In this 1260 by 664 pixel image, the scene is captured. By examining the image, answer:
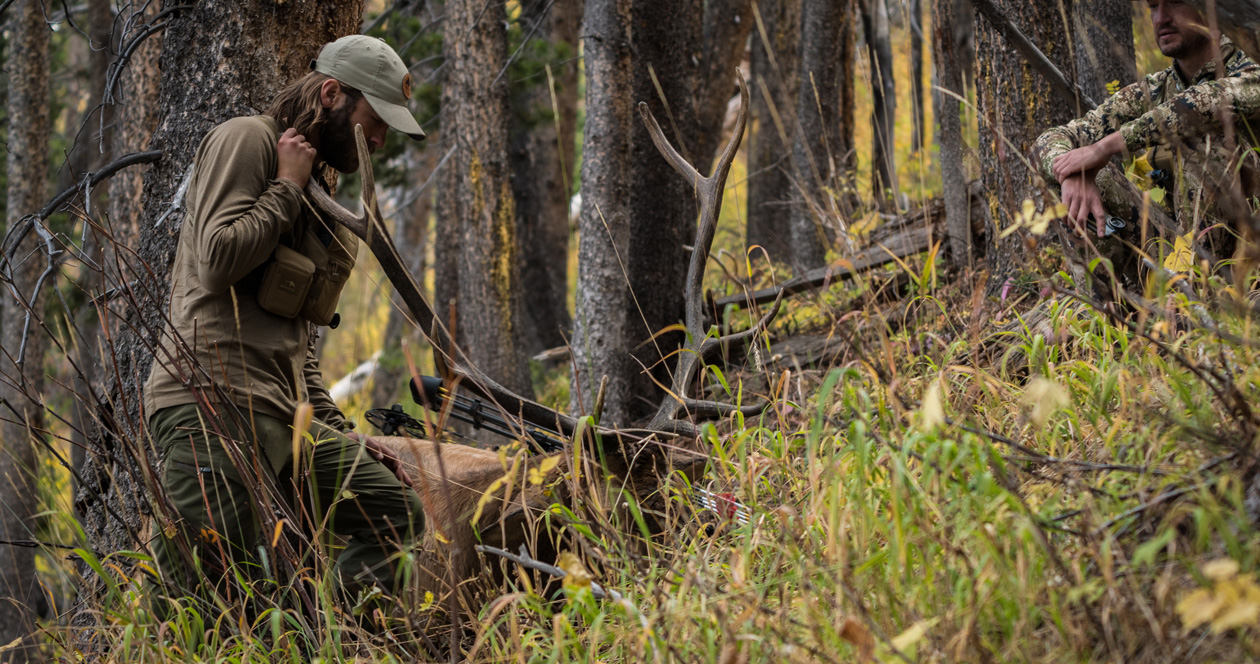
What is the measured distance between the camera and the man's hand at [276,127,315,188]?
9.96 ft

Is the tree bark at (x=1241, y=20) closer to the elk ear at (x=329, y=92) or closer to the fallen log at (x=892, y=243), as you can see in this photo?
the elk ear at (x=329, y=92)

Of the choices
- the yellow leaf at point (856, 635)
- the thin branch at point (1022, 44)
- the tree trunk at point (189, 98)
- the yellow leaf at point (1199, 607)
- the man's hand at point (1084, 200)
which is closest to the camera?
the yellow leaf at point (1199, 607)

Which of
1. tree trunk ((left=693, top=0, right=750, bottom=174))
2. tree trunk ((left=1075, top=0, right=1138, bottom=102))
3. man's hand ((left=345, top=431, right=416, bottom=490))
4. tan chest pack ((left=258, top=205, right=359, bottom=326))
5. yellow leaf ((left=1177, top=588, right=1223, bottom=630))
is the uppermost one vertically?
tree trunk ((left=693, top=0, right=750, bottom=174))

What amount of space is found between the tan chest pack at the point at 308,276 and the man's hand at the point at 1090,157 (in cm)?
247

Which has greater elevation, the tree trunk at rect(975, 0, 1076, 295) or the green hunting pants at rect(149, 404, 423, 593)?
the tree trunk at rect(975, 0, 1076, 295)

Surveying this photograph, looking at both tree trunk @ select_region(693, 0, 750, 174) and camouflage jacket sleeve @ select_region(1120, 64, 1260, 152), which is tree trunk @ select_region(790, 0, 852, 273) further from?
camouflage jacket sleeve @ select_region(1120, 64, 1260, 152)

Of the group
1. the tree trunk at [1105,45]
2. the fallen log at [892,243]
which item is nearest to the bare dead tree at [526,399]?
the fallen log at [892,243]

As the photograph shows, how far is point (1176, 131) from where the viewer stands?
3.10m

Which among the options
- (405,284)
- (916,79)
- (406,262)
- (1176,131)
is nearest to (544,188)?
(406,262)

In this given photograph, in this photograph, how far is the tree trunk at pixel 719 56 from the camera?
30.4 feet

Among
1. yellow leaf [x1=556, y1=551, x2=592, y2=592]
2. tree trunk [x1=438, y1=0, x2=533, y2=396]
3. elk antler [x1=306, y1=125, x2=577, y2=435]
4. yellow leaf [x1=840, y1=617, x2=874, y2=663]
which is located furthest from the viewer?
tree trunk [x1=438, y1=0, x2=533, y2=396]

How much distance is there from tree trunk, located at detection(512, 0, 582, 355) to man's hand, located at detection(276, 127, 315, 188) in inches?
292

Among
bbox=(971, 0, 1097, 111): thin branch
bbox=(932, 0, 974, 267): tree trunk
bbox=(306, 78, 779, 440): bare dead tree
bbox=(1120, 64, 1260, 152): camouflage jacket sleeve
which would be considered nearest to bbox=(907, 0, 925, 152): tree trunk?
bbox=(932, 0, 974, 267): tree trunk

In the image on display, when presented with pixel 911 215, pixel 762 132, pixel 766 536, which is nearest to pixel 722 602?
pixel 766 536
